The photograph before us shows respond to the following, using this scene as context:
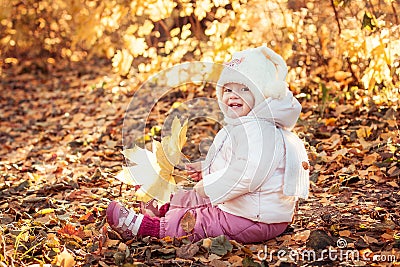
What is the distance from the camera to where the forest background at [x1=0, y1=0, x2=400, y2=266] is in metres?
2.74

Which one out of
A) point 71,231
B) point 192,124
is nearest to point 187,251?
point 71,231

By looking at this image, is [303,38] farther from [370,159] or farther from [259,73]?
[259,73]

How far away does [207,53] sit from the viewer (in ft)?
15.7

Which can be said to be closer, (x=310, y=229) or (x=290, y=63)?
(x=310, y=229)

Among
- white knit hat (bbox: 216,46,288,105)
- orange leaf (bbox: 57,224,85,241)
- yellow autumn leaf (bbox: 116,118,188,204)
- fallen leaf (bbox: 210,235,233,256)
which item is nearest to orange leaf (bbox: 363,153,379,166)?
white knit hat (bbox: 216,46,288,105)

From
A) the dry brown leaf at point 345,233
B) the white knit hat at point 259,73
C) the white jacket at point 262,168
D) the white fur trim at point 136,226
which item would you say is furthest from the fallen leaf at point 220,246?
the white knit hat at point 259,73

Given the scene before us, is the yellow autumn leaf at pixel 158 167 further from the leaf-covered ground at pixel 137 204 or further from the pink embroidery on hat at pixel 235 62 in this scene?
the pink embroidery on hat at pixel 235 62

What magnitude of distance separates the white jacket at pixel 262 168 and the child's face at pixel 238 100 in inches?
1.9

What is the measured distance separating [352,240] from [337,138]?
1.62 m

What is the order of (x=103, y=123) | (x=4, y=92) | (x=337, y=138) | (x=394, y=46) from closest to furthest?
(x=394, y=46)
(x=337, y=138)
(x=103, y=123)
(x=4, y=92)

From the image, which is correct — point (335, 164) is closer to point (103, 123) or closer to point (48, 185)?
point (48, 185)

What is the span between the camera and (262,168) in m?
2.58

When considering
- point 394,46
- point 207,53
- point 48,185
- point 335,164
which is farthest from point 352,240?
point 207,53

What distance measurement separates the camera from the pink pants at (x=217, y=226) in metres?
2.68
